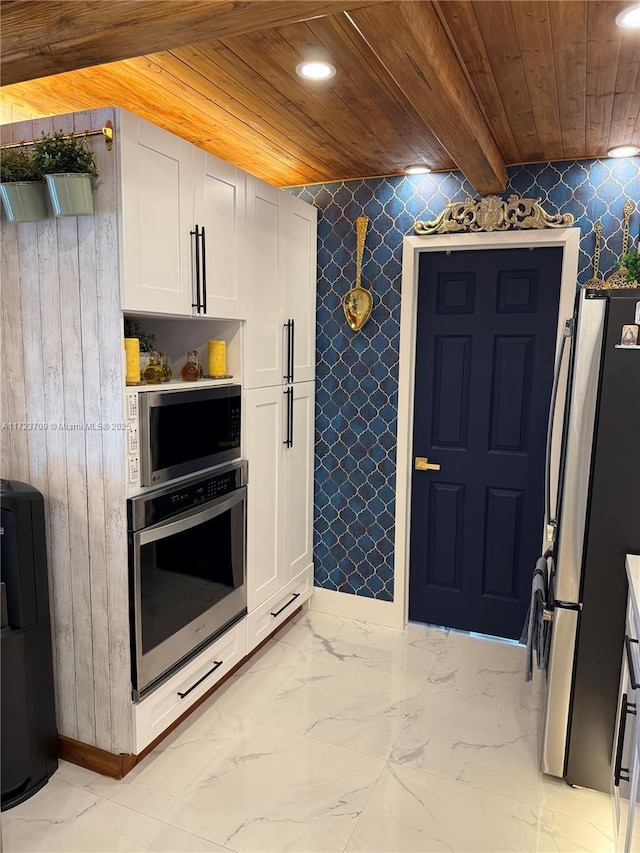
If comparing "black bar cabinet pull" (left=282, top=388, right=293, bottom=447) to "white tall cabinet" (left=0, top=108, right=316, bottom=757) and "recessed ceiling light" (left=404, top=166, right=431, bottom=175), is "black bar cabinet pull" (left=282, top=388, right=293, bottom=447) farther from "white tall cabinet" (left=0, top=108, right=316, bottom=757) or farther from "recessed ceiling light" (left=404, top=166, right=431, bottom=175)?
"recessed ceiling light" (left=404, top=166, right=431, bottom=175)

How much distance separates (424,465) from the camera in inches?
133

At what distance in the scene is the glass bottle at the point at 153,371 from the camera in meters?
2.26

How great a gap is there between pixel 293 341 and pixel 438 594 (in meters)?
1.63

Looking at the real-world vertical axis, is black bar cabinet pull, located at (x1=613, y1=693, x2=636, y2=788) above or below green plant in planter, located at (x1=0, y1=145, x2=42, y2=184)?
below

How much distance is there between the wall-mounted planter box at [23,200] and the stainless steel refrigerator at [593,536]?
5.93ft

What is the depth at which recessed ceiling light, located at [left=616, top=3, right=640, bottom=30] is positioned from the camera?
1.61 meters

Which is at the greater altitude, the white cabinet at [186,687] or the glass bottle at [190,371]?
the glass bottle at [190,371]

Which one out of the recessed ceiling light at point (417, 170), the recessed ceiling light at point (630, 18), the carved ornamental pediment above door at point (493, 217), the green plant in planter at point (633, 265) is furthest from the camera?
the recessed ceiling light at point (417, 170)

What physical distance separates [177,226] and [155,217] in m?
0.13

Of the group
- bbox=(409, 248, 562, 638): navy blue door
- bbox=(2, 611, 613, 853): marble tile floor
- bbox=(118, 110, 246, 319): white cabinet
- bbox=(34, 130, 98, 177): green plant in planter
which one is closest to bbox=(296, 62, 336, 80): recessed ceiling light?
bbox=(118, 110, 246, 319): white cabinet

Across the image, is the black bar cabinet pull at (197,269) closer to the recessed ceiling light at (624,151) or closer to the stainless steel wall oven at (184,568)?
the stainless steel wall oven at (184,568)

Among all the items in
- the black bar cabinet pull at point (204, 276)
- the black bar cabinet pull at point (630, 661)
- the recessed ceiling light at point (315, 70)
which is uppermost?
the recessed ceiling light at point (315, 70)

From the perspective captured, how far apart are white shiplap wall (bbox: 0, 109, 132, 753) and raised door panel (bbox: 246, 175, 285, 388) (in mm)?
826

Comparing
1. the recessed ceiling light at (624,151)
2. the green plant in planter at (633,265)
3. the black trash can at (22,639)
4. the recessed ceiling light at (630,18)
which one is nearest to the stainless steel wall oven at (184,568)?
the black trash can at (22,639)
